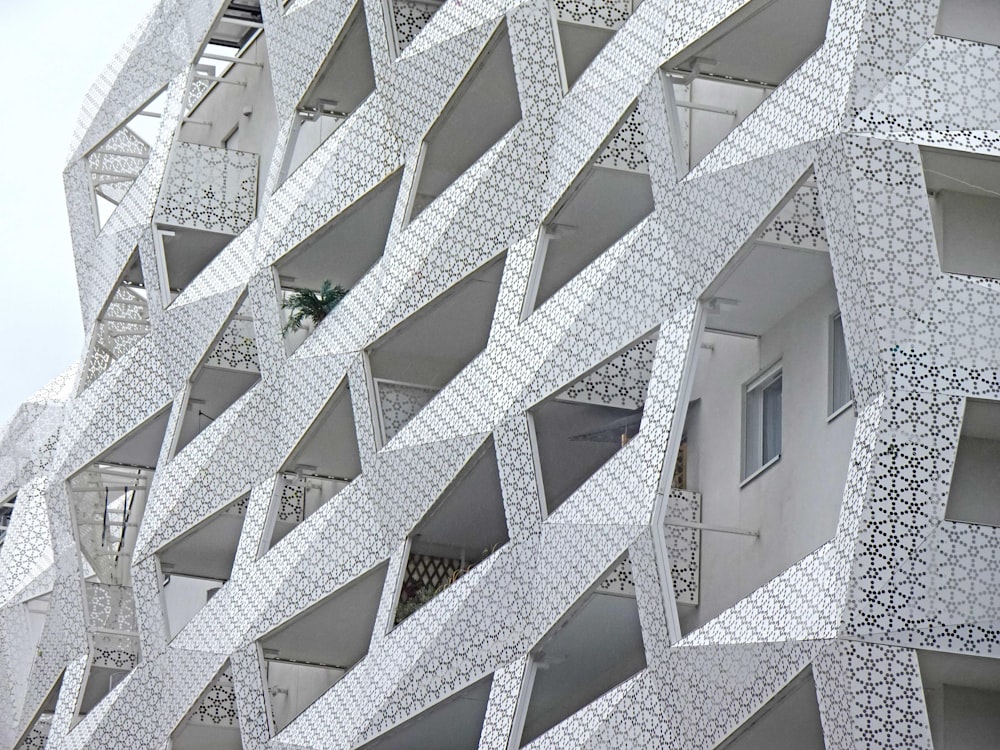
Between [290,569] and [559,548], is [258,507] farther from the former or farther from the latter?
[559,548]

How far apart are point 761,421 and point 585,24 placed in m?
4.83

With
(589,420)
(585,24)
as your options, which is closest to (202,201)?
(585,24)

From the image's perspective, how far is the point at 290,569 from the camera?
19703 millimetres

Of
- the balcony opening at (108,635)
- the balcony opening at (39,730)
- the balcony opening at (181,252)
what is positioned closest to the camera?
the balcony opening at (181,252)

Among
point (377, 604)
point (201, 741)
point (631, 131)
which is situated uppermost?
point (631, 131)

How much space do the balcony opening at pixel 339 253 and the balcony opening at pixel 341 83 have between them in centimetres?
143

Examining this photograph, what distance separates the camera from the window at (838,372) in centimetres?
1296

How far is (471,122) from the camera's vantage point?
1881cm

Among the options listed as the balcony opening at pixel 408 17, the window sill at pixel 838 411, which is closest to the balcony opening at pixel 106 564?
the balcony opening at pixel 408 17

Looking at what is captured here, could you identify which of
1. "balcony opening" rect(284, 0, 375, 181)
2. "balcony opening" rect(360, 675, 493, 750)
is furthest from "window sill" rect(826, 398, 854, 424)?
"balcony opening" rect(284, 0, 375, 181)

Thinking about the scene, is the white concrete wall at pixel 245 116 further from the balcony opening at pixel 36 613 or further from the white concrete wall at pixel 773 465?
the white concrete wall at pixel 773 465

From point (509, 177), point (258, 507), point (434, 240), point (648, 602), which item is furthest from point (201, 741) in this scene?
point (648, 602)

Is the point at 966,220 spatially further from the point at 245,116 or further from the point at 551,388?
the point at 245,116

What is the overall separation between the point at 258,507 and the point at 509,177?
21.6ft
